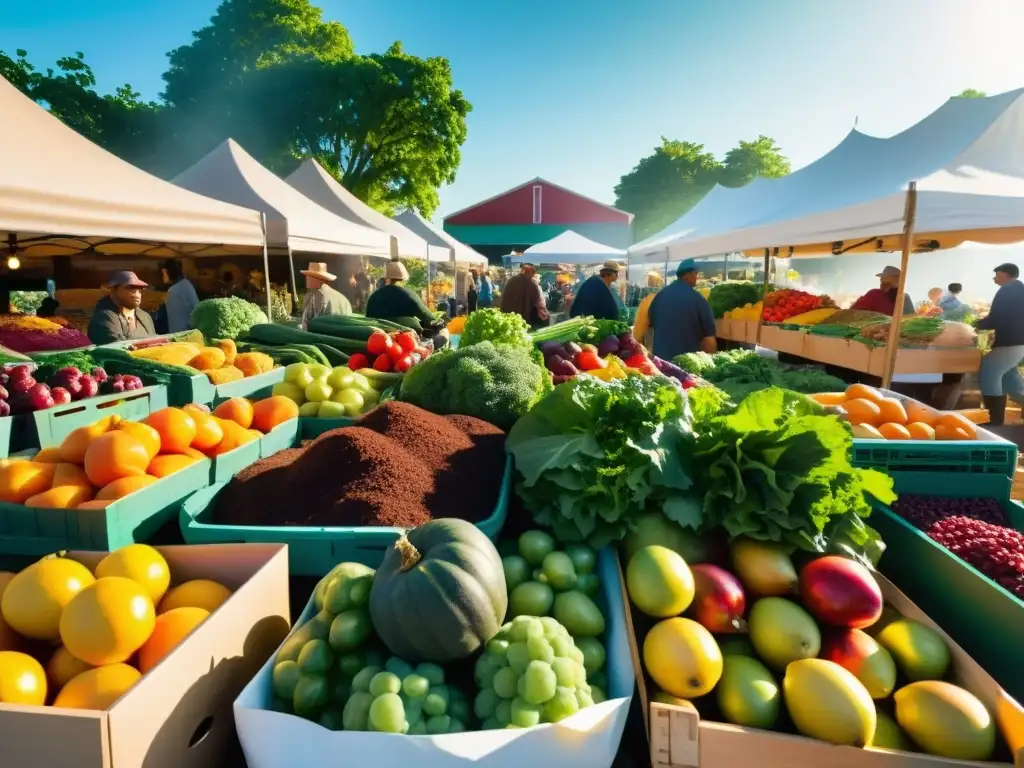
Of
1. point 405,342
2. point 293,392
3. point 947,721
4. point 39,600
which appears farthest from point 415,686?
point 405,342

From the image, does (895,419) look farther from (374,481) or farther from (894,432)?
(374,481)

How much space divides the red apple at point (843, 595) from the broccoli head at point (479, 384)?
136cm

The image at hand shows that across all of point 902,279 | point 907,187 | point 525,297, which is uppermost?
point 907,187

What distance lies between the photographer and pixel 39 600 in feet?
4.36

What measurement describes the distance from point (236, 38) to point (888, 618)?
34743 millimetres

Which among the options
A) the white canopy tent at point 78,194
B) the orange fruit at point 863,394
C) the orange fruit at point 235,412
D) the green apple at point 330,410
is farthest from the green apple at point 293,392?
the orange fruit at point 863,394

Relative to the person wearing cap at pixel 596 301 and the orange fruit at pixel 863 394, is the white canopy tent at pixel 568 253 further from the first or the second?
the orange fruit at pixel 863 394

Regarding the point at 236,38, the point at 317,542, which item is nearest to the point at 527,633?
the point at 317,542

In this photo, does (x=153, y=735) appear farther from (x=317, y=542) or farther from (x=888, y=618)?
(x=888, y=618)

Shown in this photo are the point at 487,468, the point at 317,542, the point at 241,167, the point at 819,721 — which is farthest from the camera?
the point at 241,167

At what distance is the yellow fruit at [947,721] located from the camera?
112 cm

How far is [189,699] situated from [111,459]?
976mm

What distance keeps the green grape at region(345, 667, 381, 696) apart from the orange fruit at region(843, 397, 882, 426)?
2472 millimetres

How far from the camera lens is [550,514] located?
1.73 m
